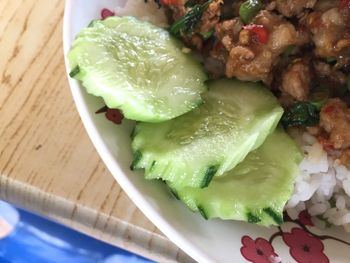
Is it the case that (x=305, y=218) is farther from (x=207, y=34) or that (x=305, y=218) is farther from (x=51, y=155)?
(x=51, y=155)

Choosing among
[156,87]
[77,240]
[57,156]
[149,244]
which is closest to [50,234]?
[77,240]

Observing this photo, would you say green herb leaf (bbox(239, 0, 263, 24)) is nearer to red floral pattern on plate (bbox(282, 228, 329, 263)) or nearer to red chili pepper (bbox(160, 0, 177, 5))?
red chili pepper (bbox(160, 0, 177, 5))

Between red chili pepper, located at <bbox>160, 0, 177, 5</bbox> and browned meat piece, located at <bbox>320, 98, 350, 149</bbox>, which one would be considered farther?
red chili pepper, located at <bbox>160, 0, 177, 5</bbox>

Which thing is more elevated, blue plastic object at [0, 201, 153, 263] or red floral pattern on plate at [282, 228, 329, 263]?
red floral pattern on plate at [282, 228, 329, 263]

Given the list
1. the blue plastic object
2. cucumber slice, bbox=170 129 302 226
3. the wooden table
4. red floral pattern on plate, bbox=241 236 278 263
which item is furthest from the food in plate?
the blue plastic object

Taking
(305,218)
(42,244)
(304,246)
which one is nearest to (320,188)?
(305,218)

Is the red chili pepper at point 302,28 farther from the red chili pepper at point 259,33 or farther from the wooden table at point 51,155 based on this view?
the wooden table at point 51,155

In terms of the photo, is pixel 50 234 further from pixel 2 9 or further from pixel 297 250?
pixel 297 250

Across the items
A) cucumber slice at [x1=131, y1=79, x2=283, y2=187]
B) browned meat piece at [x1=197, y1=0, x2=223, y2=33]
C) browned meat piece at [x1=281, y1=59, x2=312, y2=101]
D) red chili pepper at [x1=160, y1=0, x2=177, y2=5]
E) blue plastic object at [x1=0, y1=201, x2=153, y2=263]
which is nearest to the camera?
cucumber slice at [x1=131, y1=79, x2=283, y2=187]
